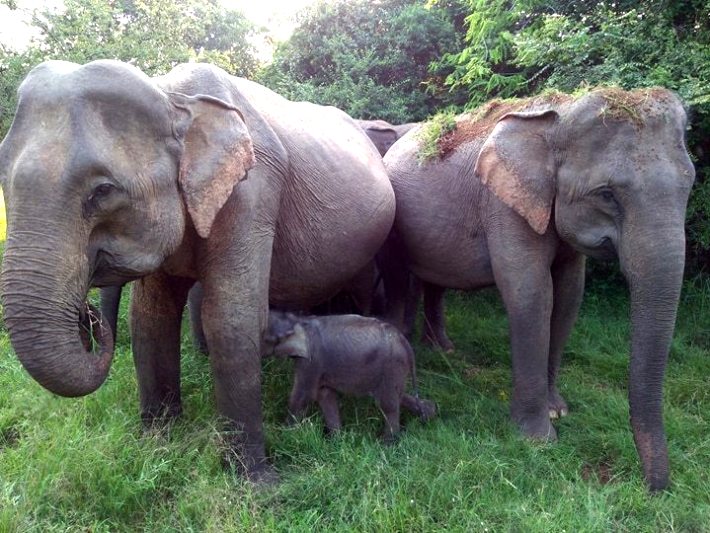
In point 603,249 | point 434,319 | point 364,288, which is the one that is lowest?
point 434,319

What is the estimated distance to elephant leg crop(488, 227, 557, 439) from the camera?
3.68m

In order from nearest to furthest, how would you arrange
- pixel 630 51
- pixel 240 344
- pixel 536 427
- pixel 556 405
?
pixel 240 344, pixel 536 427, pixel 556 405, pixel 630 51

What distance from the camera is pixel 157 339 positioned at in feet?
11.7

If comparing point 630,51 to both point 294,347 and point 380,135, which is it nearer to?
point 380,135

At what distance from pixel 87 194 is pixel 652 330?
252 centimetres

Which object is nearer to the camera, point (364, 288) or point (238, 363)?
point (238, 363)

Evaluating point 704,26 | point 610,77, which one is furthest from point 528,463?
point 704,26

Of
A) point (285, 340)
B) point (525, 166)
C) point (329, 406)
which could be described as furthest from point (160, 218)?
point (525, 166)

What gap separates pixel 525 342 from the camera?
12.2 ft

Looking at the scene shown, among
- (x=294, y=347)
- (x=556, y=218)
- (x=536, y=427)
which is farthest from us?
(x=536, y=427)

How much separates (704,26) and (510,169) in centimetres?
311

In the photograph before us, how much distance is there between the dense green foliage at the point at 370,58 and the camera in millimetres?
8445

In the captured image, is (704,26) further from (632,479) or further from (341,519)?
(341,519)

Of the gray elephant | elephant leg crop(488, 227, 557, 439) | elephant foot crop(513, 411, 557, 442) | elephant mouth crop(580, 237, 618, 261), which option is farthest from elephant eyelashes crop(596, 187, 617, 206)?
the gray elephant
